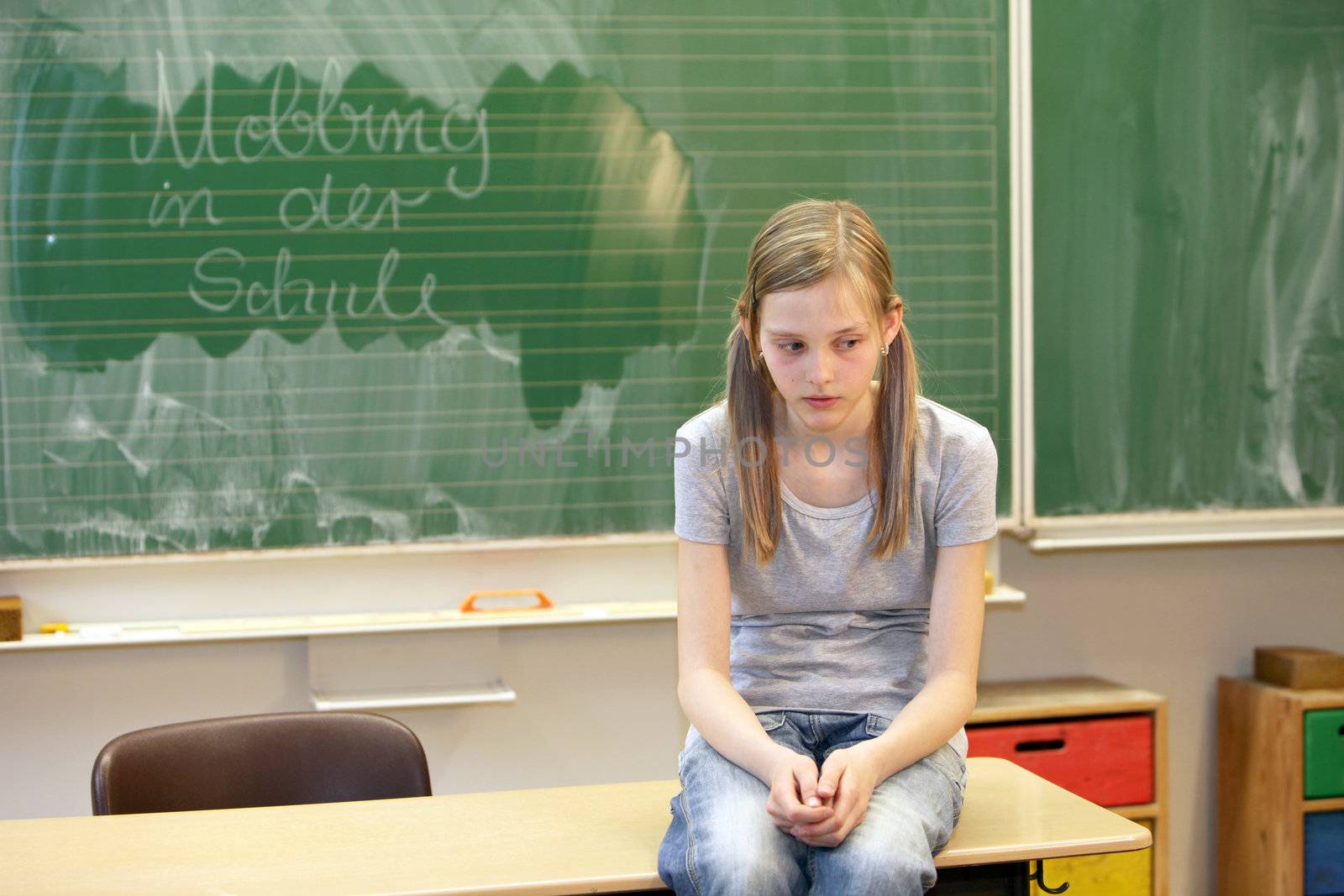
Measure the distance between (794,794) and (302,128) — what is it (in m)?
1.69

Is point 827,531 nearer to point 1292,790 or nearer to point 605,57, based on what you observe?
point 605,57

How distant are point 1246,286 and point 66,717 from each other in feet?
8.09

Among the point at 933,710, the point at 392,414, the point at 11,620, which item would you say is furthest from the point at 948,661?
the point at 11,620

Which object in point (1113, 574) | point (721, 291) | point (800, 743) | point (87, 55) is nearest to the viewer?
point (800, 743)

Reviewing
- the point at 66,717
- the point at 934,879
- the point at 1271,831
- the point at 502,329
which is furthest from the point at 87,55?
the point at 1271,831

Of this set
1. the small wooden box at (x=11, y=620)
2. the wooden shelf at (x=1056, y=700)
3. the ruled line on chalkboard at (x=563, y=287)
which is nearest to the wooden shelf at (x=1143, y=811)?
the wooden shelf at (x=1056, y=700)

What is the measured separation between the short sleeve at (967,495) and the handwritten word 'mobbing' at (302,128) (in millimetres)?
1307

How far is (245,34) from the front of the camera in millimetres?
2379

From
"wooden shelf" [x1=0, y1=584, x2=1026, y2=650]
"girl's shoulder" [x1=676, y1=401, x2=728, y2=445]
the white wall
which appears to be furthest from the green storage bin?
"girl's shoulder" [x1=676, y1=401, x2=728, y2=445]

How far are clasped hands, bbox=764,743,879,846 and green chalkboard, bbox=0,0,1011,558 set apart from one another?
1311 mm

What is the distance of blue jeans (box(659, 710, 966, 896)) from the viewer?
1166 millimetres

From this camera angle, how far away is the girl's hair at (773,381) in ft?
4.70

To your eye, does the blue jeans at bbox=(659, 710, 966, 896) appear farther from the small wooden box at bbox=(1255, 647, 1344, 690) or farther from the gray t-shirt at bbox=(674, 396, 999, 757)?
the small wooden box at bbox=(1255, 647, 1344, 690)

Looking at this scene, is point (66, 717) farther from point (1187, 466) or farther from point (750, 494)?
point (1187, 466)
